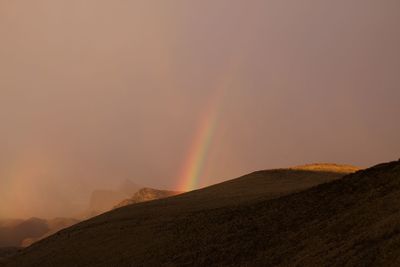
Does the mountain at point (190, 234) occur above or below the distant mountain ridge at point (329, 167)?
below

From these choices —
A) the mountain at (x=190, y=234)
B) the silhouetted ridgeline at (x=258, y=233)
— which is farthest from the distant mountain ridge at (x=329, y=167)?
the silhouetted ridgeline at (x=258, y=233)

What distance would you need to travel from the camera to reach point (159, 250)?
3300 centimetres

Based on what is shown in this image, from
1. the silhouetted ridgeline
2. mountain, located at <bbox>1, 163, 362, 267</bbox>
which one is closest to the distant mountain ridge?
mountain, located at <bbox>1, 163, 362, 267</bbox>

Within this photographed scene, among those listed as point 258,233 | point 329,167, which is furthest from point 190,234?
point 329,167

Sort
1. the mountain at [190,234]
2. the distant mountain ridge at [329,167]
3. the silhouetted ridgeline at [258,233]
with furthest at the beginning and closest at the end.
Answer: the distant mountain ridge at [329,167] → the mountain at [190,234] → the silhouetted ridgeline at [258,233]

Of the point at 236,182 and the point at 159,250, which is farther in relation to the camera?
the point at 236,182

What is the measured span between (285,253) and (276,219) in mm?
7443

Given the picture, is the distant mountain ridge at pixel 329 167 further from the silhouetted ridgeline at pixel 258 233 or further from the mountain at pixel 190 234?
the silhouetted ridgeline at pixel 258 233

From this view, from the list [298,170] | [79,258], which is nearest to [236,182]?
[298,170]

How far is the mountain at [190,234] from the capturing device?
27281 millimetres

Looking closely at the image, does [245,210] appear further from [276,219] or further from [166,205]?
[166,205]

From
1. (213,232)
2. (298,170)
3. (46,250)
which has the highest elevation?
(298,170)

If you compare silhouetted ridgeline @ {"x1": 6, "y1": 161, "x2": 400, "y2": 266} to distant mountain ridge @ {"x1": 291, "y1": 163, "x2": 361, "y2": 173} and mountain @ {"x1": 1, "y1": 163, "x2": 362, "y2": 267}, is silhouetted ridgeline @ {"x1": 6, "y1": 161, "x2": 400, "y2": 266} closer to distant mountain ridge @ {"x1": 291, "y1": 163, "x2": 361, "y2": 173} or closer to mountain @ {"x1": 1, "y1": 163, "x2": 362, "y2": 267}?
mountain @ {"x1": 1, "y1": 163, "x2": 362, "y2": 267}

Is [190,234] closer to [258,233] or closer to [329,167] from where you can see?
[258,233]
